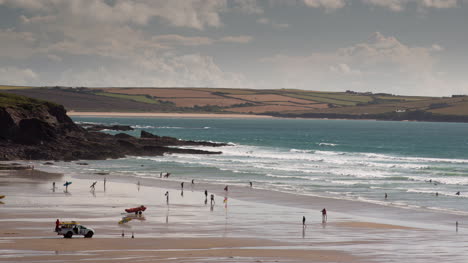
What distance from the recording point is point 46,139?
327 feet

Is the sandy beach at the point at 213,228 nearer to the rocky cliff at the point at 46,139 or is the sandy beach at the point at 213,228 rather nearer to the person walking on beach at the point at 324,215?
the person walking on beach at the point at 324,215

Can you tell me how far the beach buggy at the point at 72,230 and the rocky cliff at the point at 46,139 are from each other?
5542 centimetres

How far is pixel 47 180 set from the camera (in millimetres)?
72688

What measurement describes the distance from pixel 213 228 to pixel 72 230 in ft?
34.1

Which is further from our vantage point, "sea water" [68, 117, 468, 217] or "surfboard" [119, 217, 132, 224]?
"sea water" [68, 117, 468, 217]

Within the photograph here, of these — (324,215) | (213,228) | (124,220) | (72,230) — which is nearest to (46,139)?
(124,220)

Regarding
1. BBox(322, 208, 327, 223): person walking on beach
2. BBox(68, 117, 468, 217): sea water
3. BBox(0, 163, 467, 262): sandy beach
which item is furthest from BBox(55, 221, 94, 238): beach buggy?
BBox(68, 117, 468, 217): sea water

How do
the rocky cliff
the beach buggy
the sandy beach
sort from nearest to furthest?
1. the sandy beach
2. the beach buggy
3. the rocky cliff

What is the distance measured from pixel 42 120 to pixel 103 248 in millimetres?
67742

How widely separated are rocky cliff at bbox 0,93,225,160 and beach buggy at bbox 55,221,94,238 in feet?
182

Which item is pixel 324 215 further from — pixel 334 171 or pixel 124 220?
pixel 334 171

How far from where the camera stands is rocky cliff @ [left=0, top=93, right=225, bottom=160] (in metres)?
95.8

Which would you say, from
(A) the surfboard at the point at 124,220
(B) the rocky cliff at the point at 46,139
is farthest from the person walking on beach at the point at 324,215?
(B) the rocky cliff at the point at 46,139

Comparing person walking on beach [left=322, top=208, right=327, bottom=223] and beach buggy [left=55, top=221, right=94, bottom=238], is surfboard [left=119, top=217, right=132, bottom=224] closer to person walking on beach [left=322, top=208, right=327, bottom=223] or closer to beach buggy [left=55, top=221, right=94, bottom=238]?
beach buggy [left=55, top=221, right=94, bottom=238]
